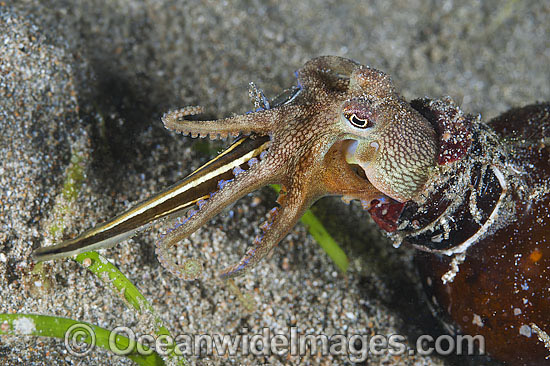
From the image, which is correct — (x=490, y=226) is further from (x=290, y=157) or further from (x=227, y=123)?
(x=227, y=123)

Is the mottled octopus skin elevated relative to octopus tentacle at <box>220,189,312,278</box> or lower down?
elevated

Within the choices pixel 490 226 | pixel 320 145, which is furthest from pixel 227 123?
pixel 490 226

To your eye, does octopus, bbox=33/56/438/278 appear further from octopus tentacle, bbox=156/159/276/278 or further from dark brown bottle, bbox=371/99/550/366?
dark brown bottle, bbox=371/99/550/366

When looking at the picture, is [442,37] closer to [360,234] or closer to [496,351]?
[360,234]

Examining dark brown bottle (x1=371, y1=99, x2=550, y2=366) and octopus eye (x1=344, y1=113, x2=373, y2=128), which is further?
dark brown bottle (x1=371, y1=99, x2=550, y2=366)

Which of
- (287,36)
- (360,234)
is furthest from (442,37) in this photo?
(360,234)

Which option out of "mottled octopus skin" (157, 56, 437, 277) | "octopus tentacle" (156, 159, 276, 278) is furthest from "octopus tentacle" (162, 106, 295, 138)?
"octopus tentacle" (156, 159, 276, 278)

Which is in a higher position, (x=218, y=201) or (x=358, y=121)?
(x=358, y=121)
